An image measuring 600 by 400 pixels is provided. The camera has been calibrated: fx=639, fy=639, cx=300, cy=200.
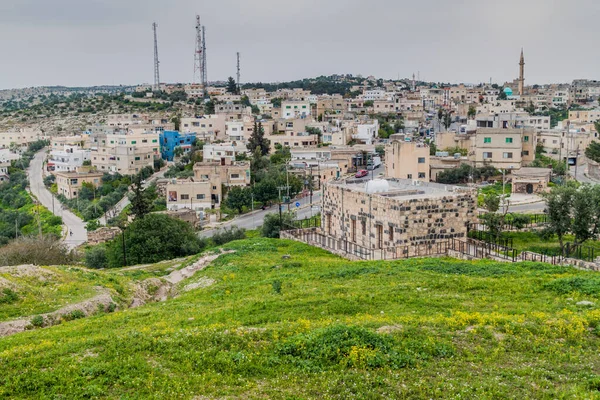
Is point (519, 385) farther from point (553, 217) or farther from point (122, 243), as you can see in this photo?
point (122, 243)

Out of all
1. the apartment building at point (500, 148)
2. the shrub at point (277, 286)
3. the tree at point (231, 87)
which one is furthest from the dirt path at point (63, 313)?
the tree at point (231, 87)

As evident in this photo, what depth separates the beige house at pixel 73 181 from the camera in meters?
70.3

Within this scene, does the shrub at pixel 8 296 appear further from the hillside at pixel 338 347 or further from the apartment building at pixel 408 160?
the apartment building at pixel 408 160

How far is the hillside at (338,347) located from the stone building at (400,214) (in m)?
8.68

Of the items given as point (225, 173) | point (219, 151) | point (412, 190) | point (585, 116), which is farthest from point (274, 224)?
point (585, 116)

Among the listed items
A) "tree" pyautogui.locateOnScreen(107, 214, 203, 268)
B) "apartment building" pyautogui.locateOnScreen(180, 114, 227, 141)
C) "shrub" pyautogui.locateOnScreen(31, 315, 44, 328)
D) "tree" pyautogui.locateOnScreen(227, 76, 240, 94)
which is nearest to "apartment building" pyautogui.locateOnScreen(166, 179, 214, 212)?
"tree" pyautogui.locateOnScreen(107, 214, 203, 268)

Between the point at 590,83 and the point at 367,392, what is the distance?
171854 millimetres

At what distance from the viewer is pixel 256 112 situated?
11731 centimetres

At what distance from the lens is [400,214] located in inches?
992

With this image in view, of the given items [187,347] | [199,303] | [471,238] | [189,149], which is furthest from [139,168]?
[187,347]

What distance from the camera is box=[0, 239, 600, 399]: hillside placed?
31.5 feet

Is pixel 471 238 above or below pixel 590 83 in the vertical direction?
below

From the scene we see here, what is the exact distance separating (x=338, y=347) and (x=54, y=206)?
208 feet

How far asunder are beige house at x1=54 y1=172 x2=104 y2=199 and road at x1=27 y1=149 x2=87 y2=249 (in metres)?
1.50
